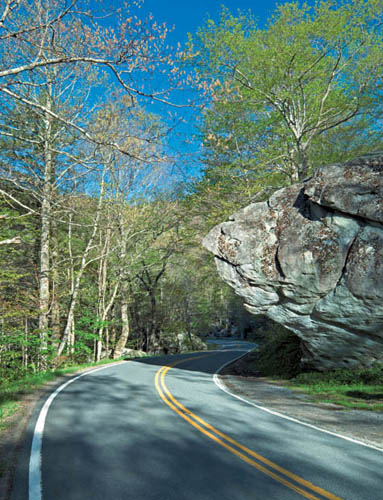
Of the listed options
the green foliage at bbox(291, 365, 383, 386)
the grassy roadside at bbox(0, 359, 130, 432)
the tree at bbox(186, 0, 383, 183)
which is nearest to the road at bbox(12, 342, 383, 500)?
the grassy roadside at bbox(0, 359, 130, 432)

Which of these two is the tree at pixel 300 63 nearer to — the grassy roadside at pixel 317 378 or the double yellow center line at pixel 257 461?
the grassy roadside at pixel 317 378

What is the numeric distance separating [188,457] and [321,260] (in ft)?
25.4

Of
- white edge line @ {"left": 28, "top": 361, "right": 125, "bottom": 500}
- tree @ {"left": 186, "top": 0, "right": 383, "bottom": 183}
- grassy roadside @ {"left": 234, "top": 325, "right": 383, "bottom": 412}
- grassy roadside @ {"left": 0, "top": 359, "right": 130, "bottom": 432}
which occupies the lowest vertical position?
grassy roadside @ {"left": 234, "top": 325, "right": 383, "bottom": 412}

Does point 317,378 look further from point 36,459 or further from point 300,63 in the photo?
point 300,63

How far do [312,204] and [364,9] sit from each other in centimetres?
927

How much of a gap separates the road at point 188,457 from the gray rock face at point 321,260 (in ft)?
15.0

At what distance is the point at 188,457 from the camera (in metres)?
4.86

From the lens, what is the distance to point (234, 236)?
492 inches

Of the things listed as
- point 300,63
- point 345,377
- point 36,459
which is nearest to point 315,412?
point 345,377

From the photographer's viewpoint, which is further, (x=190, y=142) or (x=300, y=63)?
(x=300, y=63)

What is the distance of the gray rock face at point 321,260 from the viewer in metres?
10.2

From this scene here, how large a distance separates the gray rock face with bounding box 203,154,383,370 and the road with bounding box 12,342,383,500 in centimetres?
458

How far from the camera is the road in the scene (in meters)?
3.86

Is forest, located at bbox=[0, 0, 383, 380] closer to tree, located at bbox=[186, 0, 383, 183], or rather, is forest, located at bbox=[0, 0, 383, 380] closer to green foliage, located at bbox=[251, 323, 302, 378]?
tree, located at bbox=[186, 0, 383, 183]
